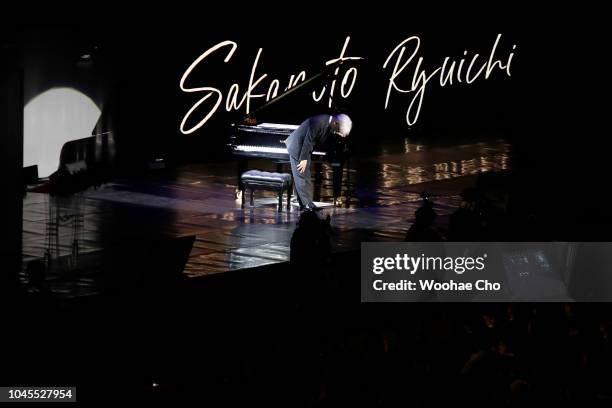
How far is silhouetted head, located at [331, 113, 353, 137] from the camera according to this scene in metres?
16.6

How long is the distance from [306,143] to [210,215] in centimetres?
171

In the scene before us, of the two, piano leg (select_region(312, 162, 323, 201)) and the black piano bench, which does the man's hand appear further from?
piano leg (select_region(312, 162, 323, 201))

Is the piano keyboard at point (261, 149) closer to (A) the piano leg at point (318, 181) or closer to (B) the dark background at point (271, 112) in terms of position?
(A) the piano leg at point (318, 181)

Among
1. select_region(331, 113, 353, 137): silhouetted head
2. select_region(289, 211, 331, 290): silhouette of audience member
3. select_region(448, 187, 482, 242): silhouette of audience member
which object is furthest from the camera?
select_region(331, 113, 353, 137): silhouetted head

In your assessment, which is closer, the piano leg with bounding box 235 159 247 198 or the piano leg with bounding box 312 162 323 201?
the piano leg with bounding box 235 159 247 198

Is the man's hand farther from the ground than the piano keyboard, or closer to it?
closer to it

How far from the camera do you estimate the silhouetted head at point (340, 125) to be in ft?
54.4

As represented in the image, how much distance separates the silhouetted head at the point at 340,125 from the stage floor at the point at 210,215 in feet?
3.73

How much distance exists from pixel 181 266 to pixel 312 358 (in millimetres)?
2856

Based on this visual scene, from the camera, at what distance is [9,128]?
11.9m

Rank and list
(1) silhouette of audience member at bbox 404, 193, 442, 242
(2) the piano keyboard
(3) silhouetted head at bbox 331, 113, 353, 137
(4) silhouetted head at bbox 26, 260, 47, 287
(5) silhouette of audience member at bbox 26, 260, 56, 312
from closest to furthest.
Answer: (5) silhouette of audience member at bbox 26, 260, 56, 312
(4) silhouetted head at bbox 26, 260, 47, 287
(1) silhouette of audience member at bbox 404, 193, 442, 242
(3) silhouetted head at bbox 331, 113, 353, 137
(2) the piano keyboard

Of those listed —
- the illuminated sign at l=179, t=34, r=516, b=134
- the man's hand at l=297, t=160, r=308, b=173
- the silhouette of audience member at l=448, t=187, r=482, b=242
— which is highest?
the illuminated sign at l=179, t=34, r=516, b=134

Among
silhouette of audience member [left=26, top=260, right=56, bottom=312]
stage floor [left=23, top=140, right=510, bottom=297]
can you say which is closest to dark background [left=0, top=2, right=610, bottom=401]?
silhouette of audience member [left=26, top=260, right=56, bottom=312]

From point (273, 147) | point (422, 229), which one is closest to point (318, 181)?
point (273, 147)
